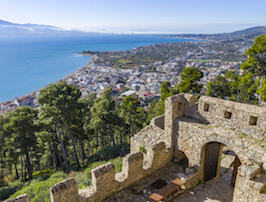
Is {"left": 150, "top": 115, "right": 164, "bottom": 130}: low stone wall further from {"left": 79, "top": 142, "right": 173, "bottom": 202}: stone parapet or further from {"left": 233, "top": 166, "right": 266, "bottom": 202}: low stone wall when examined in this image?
{"left": 233, "top": 166, "right": 266, "bottom": 202}: low stone wall

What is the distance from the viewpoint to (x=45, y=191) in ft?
33.4

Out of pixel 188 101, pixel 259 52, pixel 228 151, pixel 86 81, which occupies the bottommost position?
pixel 86 81

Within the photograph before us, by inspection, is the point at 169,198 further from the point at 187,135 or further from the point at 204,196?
the point at 187,135

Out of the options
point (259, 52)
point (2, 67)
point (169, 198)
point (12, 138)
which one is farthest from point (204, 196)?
point (2, 67)

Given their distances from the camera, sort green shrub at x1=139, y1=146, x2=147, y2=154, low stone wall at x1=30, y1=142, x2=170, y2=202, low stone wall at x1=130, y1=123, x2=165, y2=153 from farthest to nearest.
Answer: green shrub at x1=139, y1=146, x2=147, y2=154, low stone wall at x1=130, y1=123, x2=165, y2=153, low stone wall at x1=30, y1=142, x2=170, y2=202

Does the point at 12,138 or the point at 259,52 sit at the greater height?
the point at 259,52

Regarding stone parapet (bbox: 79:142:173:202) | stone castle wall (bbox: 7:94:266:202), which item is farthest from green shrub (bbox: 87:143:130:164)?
stone parapet (bbox: 79:142:173:202)

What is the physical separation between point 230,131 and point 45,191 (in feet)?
33.9

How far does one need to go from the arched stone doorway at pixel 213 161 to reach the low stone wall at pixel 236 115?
1.12m

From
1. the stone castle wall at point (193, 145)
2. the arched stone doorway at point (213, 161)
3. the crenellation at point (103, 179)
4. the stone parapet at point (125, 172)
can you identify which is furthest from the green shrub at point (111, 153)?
the crenellation at point (103, 179)

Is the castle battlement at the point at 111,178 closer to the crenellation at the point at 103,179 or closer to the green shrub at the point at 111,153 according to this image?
the crenellation at the point at 103,179

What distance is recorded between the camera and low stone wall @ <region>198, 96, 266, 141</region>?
605 centimetres

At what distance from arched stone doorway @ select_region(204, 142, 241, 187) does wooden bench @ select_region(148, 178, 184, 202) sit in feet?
5.47

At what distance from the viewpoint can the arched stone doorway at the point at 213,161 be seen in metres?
7.57
